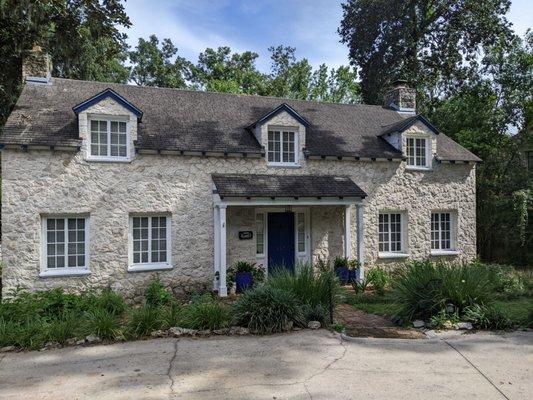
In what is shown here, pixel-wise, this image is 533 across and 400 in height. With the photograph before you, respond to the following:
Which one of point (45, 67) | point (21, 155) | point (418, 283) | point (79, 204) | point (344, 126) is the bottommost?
point (418, 283)

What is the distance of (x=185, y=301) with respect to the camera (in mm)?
12195

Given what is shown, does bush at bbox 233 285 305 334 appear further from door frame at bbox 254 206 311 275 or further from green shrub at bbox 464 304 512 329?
door frame at bbox 254 206 311 275

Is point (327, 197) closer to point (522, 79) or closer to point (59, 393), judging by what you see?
point (59, 393)

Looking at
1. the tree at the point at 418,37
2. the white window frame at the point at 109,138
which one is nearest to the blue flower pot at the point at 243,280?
the white window frame at the point at 109,138

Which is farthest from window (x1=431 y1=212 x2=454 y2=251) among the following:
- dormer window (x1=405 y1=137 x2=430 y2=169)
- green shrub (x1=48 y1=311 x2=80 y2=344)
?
green shrub (x1=48 y1=311 x2=80 y2=344)

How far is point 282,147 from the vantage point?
47.6ft

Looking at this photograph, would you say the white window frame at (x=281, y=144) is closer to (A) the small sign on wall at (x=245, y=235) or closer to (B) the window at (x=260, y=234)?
(B) the window at (x=260, y=234)

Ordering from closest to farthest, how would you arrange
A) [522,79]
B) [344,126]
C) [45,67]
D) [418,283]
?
[418,283]
[45,67]
[344,126]
[522,79]

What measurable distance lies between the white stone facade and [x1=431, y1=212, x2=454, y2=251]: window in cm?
53

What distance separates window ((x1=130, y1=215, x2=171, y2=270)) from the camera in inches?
500

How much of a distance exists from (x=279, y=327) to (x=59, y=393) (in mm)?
4057

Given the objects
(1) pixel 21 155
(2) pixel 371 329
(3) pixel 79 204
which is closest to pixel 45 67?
(1) pixel 21 155

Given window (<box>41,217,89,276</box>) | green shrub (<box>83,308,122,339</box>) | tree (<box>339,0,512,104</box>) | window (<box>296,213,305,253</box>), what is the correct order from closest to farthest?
green shrub (<box>83,308,122,339</box>) → window (<box>41,217,89,276</box>) → window (<box>296,213,305,253</box>) → tree (<box>339,0,512,104</box>)

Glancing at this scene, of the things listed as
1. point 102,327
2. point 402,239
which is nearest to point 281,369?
point 102,327
